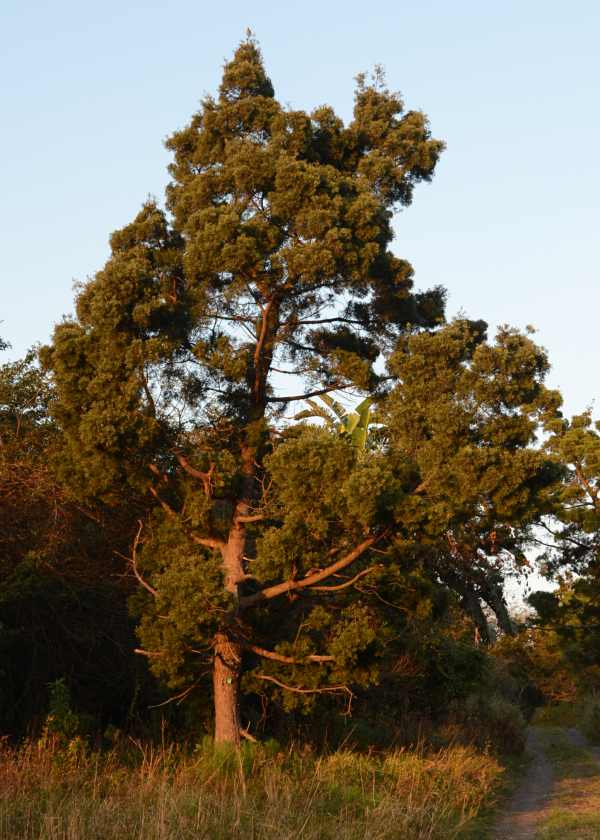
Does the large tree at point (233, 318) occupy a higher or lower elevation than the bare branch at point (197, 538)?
higher

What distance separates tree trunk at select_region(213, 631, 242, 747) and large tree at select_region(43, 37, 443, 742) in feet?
0.09

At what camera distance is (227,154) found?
594 inches

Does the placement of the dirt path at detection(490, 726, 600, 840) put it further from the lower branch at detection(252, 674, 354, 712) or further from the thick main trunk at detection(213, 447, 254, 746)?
the thick main trunk at detection(213, 447, 254, 746)

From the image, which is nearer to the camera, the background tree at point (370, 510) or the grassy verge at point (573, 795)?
the grassy verge at point (573, 795)

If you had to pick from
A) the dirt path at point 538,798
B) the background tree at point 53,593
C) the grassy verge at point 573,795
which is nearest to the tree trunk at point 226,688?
the background tree at point 53,593

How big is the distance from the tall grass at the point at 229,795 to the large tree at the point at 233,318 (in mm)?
1677

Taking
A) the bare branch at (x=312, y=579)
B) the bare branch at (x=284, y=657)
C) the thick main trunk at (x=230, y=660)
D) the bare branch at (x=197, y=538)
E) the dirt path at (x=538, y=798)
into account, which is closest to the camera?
the dirt path at (x=538, y=798)

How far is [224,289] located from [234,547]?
3946mm

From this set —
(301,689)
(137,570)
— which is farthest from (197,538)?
(301,689)

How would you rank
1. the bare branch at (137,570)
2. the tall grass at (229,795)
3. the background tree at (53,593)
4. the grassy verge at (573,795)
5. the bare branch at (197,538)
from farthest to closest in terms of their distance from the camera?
the background tree at (53,593) < the bare branch at (197,538) < the bare branch at (137,570) < the grassy verge at (573,795) < the tall grass at (229,795)

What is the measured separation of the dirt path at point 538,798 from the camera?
12.2m

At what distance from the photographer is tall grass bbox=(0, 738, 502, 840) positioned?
829cm

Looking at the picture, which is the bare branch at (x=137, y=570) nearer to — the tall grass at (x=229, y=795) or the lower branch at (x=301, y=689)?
the lower branch at (x=301, y=689)

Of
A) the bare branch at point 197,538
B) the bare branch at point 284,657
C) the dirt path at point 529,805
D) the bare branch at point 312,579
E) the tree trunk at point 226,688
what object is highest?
the bare branch at point 197,538
